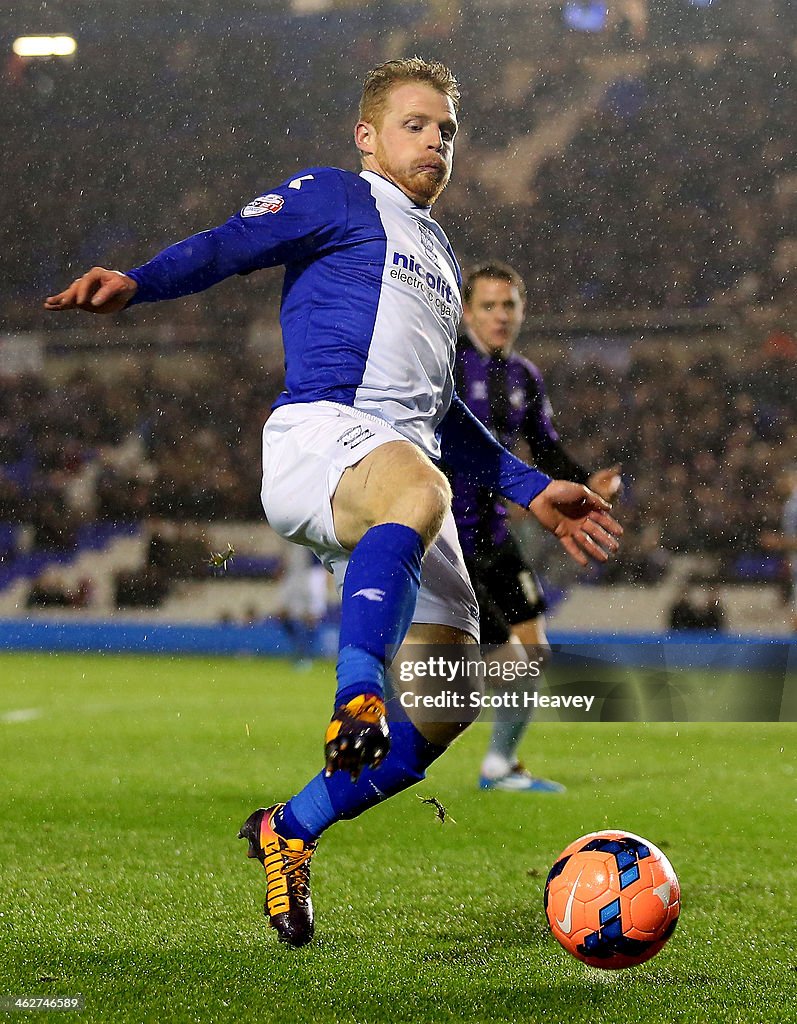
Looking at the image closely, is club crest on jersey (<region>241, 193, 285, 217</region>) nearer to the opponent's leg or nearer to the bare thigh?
the bare thigh

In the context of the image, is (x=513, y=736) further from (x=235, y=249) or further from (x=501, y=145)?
(x=501, y=145)

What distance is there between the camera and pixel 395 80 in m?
2.73

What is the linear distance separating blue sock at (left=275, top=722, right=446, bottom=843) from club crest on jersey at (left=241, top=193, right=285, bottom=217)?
1047 millimetres

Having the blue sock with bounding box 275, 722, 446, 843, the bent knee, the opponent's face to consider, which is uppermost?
the opponent's face

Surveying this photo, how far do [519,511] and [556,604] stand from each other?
5.04 feet

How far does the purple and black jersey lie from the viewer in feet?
14.6

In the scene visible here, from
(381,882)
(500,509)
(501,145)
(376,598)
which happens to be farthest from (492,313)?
(501,145)

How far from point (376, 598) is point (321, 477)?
0.30 meters

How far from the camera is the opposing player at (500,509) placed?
4.43 m

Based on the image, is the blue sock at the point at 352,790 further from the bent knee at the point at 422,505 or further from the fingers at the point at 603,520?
the fingers at the point at 603,520

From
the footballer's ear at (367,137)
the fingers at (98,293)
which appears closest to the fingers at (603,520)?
the footballer's ear at (367,137)

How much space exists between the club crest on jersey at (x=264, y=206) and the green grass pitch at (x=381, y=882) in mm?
1419

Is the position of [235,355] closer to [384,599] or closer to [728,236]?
[728,236]

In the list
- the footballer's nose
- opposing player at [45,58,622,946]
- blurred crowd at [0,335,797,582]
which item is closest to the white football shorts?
opposing player at [45,58,622,946]
